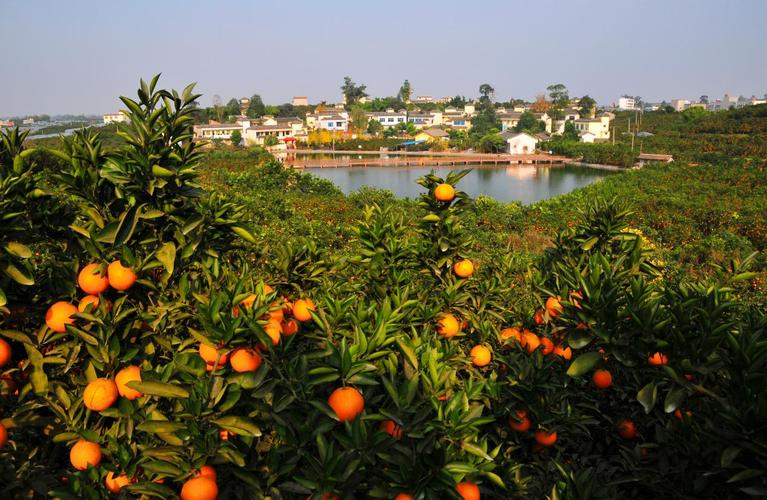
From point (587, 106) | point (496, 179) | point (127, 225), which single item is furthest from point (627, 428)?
point (587, 106)

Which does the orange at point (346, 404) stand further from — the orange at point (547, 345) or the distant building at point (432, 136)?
the distant building at point (432, 136)

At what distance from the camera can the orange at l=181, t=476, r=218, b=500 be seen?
1.45 meters

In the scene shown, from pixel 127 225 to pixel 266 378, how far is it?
83 cm

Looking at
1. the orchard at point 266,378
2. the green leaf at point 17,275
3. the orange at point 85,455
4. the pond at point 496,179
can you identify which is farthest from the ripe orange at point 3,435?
the pond at point 496,179

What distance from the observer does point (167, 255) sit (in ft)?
6.13

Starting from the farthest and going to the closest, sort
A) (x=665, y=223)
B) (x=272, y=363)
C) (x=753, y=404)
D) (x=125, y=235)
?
(x=665, y=223) → (x=125, y=235) → (x=272, y=363) → (x=753, y=404)

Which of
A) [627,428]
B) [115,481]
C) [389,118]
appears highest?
[389,118]

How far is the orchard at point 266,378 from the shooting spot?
1.53 meters

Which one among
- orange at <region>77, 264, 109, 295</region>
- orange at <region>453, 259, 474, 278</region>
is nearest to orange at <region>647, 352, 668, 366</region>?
orange at <region>453, 259, 474, 278</region>

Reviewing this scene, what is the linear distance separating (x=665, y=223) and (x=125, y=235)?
13.4 m

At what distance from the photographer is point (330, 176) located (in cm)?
3744

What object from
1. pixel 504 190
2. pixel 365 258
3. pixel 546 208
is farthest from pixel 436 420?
pixel 504 190

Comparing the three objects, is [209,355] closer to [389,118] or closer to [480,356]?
[480,356]

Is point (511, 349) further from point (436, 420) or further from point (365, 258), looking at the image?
point (436, 420)
